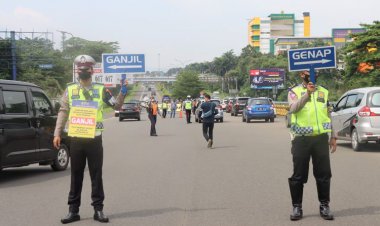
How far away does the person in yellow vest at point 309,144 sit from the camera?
7.11m

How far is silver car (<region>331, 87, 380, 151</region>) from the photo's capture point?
50.2ft

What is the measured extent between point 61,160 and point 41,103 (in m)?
1.52

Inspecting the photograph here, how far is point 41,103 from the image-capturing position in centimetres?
1182

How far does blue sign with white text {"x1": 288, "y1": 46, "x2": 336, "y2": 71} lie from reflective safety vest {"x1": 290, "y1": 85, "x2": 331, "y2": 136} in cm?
107

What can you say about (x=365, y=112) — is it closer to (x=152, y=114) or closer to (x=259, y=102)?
(x=152, y=114)

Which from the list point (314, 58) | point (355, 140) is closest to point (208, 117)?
point (355, 140)

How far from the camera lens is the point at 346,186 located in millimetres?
9750

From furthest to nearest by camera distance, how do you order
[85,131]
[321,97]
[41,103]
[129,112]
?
[129,112]
[41,103]
[321,97]
[85,131]

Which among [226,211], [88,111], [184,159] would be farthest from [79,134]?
[184,159]

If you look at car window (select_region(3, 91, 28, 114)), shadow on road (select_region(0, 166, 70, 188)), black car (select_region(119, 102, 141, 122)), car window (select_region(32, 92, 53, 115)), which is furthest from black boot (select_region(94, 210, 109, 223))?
black car (select_region(119, 102, 141, 122))

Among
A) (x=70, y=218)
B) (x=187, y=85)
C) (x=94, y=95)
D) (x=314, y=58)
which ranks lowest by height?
(x=70, y=218)

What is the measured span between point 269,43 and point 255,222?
183839 millimetres

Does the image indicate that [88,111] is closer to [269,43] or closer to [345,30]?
[345,30]

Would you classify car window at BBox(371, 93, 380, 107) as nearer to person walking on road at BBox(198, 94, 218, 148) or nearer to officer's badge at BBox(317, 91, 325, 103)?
person walking on road at BBox(198, 94, 218, 148)
